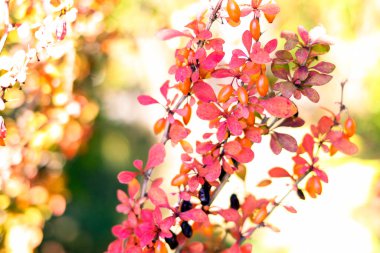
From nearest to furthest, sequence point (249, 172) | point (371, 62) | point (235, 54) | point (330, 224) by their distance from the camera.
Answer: point (235, 54) < point (330, 224) < point (249, 172) < point (371, 62)

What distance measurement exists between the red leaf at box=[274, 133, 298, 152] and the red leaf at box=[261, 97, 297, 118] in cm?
12

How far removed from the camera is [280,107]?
0.95m

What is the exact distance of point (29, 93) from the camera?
1.77 m

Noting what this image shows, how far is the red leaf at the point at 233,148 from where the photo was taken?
3.24 feet

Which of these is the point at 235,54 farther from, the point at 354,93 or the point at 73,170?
the point at 354,93

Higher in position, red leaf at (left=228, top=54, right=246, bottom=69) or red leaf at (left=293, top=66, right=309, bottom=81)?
red leaf at (left=228, top=54, right=246, bottom=69)

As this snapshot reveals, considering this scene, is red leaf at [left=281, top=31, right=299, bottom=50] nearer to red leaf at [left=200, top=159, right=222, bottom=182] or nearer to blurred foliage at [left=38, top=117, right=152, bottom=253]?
red leaf at [left=200, top=159, right=222, bottom=182]

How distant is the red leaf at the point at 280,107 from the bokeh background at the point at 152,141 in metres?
1.23

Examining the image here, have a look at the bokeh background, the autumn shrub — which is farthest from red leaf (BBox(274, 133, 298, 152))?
the bokeh background

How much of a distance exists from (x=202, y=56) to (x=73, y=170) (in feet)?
7.00

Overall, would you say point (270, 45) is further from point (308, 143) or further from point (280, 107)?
point (308, 143)

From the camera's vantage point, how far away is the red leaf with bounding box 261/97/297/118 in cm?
94

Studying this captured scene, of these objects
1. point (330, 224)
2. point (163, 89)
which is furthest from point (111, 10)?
point (330, 224)

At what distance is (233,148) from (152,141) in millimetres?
2079
